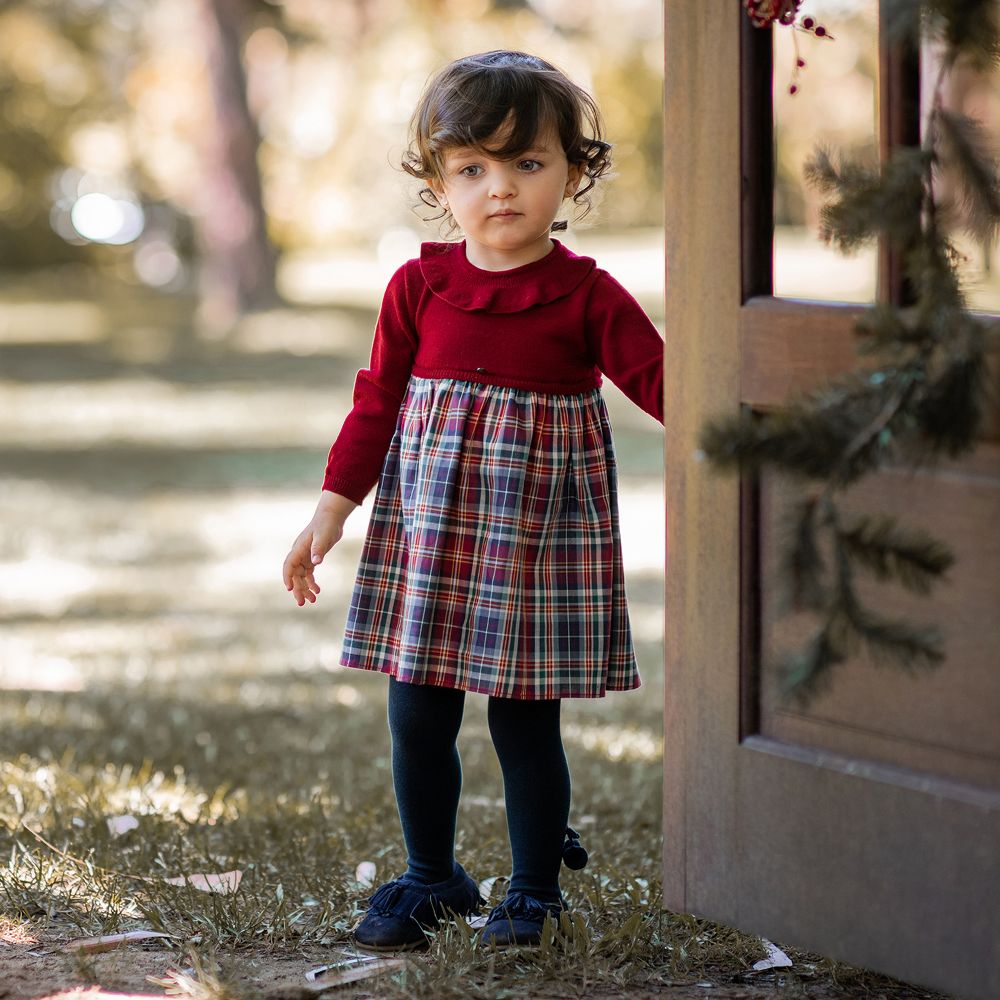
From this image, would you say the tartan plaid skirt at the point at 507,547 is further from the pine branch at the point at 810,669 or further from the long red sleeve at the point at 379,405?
the pine branch at the point at 810,669

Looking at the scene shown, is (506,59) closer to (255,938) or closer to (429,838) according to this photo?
(429,838)

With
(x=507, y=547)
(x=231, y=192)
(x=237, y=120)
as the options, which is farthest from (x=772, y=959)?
(x=231, y=192)

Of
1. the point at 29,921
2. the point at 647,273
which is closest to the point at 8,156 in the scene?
the point at 647,273

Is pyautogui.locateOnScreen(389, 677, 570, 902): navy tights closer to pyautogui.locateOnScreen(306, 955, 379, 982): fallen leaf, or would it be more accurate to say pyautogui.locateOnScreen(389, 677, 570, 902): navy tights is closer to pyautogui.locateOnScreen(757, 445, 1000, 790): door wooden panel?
pyautogui.locateOnScreen(306, 955, 379, 982): fallen leaf

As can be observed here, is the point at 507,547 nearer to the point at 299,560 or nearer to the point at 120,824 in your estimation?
the point at 299,560

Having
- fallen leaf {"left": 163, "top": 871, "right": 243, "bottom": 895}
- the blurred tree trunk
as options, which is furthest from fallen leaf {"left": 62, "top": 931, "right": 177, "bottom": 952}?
the blurred tree trunk

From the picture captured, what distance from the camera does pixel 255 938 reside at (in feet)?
8.71

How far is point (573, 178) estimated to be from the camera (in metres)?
2.74

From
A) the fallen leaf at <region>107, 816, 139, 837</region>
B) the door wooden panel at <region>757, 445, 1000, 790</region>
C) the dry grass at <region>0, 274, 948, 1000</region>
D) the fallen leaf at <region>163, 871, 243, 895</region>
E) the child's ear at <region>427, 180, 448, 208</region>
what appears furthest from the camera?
the fallen leaf at <region>107, 816, 139, 837</region>

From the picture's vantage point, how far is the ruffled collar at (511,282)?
2650 mm

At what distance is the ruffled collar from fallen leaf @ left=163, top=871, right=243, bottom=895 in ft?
3.86

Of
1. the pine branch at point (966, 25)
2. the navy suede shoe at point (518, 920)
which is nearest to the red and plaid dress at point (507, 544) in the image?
the navy suede shoe at point (518, 920)

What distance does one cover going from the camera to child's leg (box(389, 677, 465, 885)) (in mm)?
2713

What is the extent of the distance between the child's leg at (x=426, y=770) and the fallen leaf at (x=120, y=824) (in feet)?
2.97
